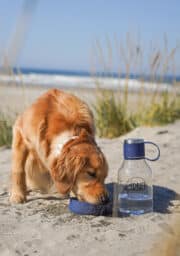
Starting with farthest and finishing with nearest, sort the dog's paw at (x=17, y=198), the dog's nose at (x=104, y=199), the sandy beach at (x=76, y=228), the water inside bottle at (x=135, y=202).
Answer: the dog's paw at (x=17, y=198), the water inside bottle at (x=135, y=202), the dog's nose at (x=104, y=199), the sandy beach at (x=76, y=228)

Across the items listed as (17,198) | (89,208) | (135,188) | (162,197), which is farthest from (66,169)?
(162,197)

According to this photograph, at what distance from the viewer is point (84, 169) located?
3.35 metres

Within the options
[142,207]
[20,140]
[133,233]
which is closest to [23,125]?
[20,140]

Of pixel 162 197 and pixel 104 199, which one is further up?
pixel 104 199

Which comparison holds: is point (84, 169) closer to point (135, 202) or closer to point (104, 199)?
point (104, 199)

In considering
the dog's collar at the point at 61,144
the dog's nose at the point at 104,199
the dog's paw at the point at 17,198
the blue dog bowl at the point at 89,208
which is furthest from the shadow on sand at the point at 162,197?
the dog's collar at the point at 61,144

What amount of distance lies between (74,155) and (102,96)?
13.8 feet

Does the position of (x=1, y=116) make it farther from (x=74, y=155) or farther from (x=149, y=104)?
(x=74, y=155)

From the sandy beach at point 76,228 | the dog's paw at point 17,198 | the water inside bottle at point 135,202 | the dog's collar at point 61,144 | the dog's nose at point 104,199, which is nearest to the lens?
the sandy beach at point 76,228

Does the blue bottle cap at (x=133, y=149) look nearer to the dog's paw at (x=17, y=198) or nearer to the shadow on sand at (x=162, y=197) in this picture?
the shadow on sand at (x=162, y=197)

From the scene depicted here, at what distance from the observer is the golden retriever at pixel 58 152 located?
3.35 metres

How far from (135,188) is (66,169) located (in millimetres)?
688

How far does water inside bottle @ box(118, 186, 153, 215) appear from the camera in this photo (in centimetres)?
361

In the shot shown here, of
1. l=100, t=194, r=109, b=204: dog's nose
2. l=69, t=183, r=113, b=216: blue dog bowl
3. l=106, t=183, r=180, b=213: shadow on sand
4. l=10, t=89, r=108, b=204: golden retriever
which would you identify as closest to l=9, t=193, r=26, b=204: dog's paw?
l=10, t=89, r=108, b=204: golden retriever
